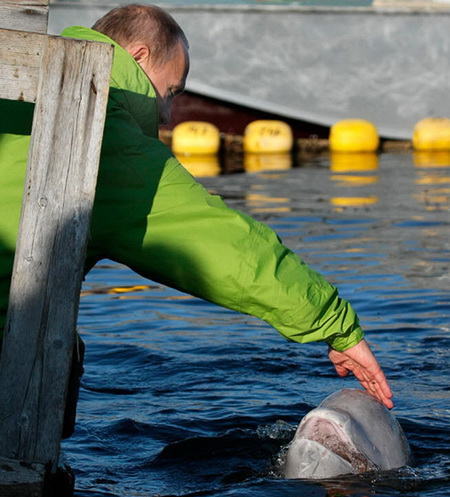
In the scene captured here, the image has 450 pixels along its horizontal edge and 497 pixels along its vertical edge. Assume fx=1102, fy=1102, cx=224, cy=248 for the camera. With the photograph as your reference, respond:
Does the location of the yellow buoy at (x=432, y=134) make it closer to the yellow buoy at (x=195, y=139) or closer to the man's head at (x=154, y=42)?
the yellow buoy at (x=195, y=139)

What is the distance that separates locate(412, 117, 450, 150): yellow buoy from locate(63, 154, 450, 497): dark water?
735 cm

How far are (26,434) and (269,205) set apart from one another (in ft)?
31.7

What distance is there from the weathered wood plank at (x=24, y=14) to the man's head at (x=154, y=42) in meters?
0.23

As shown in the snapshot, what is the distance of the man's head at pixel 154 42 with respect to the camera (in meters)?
3.97

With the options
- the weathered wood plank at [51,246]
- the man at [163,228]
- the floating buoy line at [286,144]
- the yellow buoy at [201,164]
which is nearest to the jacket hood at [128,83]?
the man at [163,228]

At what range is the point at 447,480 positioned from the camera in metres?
4.58

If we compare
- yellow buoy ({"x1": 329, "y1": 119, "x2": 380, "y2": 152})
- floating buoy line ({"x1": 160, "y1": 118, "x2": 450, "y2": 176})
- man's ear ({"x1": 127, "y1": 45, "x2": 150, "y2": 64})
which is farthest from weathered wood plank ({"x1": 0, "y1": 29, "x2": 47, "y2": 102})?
yellow buoy ({"x1": 329, "y1": 119, "x2": 380, "y2": 152})

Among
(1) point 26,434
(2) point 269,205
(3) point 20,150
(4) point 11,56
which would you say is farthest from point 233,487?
(2) point 269,205

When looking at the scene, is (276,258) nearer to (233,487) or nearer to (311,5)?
(233,487)

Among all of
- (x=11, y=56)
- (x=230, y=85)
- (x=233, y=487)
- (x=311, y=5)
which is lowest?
(x=233, y=487)

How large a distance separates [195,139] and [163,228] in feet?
50.3

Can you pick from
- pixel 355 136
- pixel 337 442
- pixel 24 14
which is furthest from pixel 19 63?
pixel 355 136

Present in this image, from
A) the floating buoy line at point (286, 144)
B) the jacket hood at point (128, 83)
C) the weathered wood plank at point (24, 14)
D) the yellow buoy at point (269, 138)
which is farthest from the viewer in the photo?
the yellow buoy at point (269, 138)

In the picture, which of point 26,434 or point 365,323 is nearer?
point 26,434
